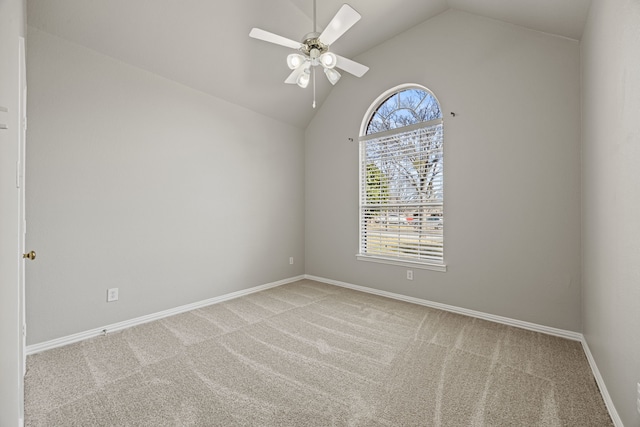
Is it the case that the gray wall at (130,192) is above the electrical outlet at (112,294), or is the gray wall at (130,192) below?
above

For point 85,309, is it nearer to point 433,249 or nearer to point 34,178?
point 34,178

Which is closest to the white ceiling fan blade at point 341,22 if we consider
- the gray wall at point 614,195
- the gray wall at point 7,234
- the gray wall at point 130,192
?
the gray wall at point 614,195

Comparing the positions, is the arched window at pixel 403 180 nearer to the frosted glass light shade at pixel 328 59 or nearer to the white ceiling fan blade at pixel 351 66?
the white ceiling fan blade at pixel 351 66

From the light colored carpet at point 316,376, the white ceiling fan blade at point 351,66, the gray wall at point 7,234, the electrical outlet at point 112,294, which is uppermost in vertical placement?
the white ceiling fan blade at point 351,66

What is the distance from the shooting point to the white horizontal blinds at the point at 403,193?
335 centimetres

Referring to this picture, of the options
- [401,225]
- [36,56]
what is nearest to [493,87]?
[401,225]

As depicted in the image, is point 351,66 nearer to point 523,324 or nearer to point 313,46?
point 313,46

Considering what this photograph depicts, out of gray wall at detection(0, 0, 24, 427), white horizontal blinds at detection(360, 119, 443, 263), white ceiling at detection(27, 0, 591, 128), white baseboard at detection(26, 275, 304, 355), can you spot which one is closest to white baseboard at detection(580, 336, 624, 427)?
white horizontal blinds at detection(360, 119, 443, 263)

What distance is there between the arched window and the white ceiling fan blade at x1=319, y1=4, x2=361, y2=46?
1.72 meters

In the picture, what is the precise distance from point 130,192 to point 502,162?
365cm

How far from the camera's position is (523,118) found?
2.70 metres

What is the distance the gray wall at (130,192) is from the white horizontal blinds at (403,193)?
4.80 feet

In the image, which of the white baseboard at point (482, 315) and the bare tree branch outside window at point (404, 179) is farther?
the bare tree branch outside window at point (404, 179)

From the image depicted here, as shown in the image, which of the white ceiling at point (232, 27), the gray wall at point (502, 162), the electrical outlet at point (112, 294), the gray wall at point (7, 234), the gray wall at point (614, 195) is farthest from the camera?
the electrical outlet at point (112, 294)
